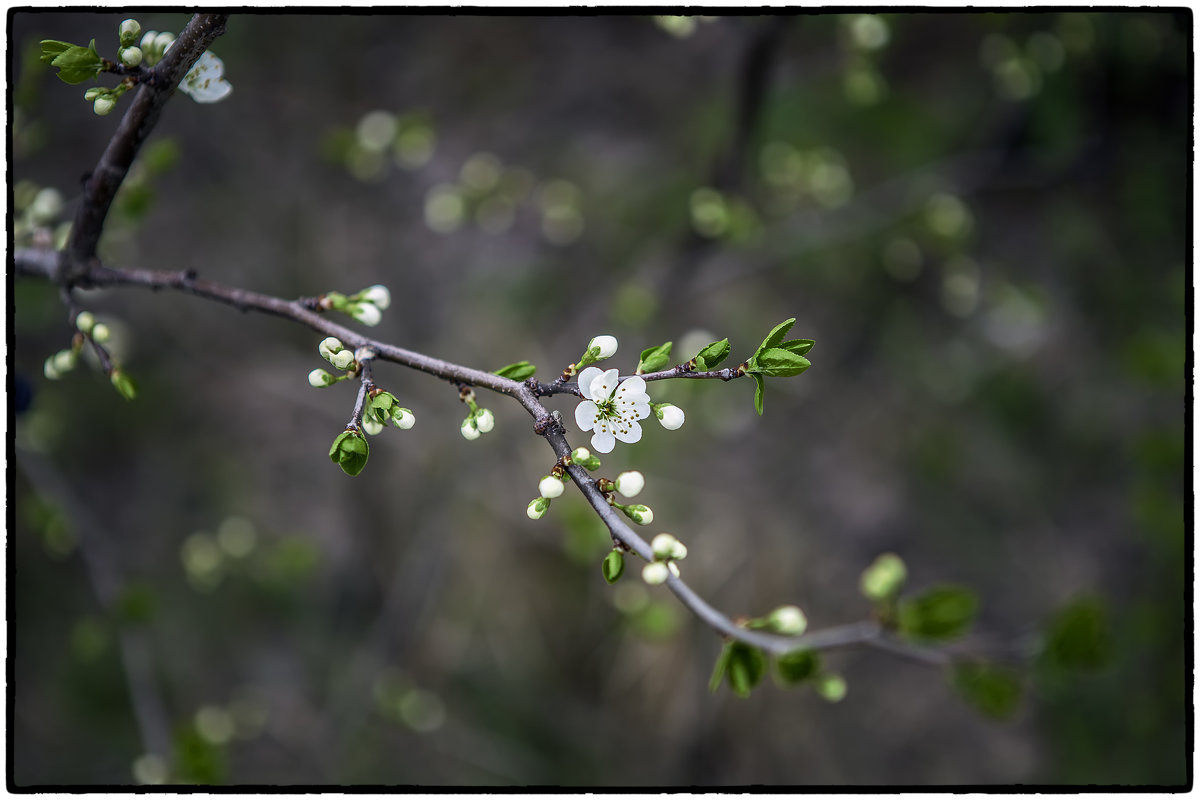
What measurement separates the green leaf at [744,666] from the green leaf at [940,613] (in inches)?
16.9

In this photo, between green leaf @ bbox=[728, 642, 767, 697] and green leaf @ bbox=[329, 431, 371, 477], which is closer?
green leaf @ bbox=[329, 431, 371, 477]

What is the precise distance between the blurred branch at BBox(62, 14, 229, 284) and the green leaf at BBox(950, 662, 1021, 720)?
1929 millimetres

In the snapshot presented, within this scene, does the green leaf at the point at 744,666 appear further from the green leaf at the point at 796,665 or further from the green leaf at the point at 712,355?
the green leaf at the point at 712,355

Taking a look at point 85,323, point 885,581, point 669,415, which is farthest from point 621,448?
point 85,323

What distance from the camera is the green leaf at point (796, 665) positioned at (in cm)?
128

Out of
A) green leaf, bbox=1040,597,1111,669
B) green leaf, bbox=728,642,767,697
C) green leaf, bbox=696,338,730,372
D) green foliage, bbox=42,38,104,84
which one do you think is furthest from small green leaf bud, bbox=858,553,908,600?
green foliage, bbox=42,38,104,84

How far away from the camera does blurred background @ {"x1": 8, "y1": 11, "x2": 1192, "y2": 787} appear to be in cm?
325

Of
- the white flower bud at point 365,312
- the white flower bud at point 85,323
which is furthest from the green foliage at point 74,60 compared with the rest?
the white flower bud at point 365,312

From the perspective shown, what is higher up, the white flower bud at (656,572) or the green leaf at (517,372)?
the green leaf at (517,372)

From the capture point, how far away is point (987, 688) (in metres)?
1.63

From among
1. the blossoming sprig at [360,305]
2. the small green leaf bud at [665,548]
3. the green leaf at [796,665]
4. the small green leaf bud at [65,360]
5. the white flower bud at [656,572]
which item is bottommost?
the green leaf at [796,665]

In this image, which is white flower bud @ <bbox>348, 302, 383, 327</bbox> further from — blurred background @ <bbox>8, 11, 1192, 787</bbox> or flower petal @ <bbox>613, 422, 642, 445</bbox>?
blurred background @ <bbox>8, 11, 1192, 787</bbox>

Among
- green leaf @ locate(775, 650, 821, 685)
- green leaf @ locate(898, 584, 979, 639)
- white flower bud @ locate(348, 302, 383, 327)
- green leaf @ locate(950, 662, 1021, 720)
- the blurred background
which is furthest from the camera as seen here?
the blurred background

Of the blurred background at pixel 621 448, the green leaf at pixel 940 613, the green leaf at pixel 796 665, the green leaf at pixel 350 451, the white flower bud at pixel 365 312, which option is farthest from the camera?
the blurred background at pixel 621 448
